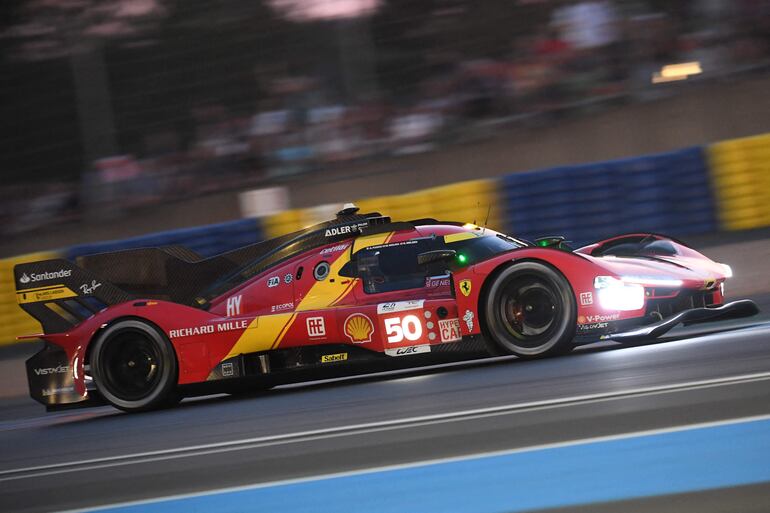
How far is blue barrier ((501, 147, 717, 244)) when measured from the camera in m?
11.5

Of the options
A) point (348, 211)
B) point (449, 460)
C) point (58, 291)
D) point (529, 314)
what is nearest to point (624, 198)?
point (348, 211)

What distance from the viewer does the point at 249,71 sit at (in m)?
15.7

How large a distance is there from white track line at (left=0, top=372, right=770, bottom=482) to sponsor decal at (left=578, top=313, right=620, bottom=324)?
1.31 meters

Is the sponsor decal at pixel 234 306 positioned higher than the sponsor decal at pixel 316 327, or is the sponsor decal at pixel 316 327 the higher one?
the sponsor decal at pixel 234 306

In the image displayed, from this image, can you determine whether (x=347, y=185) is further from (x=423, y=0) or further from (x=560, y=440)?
(x=560, y=440)

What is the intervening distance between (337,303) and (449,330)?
0.84m

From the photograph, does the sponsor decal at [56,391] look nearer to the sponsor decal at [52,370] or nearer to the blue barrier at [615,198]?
the sponsor decal at [52,370]

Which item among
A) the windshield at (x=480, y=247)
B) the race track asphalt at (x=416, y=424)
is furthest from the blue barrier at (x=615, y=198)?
the windshield at (x=480, y=247)

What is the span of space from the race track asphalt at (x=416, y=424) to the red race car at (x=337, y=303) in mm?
230

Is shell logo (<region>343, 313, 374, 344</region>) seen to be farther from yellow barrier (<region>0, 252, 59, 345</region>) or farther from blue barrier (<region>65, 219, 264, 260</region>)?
yellow barrier (<region>0, 252, 59, 345</region>)

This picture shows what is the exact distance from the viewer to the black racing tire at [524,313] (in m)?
6.71

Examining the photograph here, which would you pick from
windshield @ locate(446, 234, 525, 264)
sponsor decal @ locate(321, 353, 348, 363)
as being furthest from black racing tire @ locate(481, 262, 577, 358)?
sponsor decal @ locate(321, 353, 348, 363)

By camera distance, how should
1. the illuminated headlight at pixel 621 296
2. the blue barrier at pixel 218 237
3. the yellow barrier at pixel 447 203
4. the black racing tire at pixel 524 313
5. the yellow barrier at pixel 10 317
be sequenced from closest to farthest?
the illuminated headlight at pixel 621 296
the black racing tire at pixel 524 313
the yellow barrier at pixel 447 203
the blue barrier at pixel 218 237
the yellow barrier at pixel 10 317

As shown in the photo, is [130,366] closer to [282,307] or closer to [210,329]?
[210,329]
